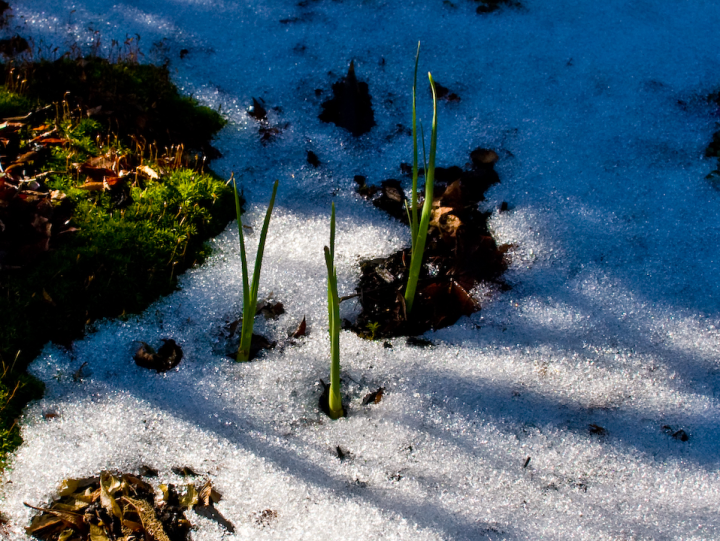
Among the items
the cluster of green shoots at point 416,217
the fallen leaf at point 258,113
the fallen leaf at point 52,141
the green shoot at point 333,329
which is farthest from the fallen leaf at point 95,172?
the cluster of green shoots at point 416,217

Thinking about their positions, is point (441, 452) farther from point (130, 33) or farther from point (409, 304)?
point (130, 33)

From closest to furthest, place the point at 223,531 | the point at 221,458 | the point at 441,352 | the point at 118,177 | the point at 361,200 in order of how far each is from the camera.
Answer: the point at 223,531 < the point at 221,458 < the point at 441,352 < the point at 118,177 < the point at 361,200

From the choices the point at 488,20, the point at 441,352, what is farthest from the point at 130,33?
the point at 441,352

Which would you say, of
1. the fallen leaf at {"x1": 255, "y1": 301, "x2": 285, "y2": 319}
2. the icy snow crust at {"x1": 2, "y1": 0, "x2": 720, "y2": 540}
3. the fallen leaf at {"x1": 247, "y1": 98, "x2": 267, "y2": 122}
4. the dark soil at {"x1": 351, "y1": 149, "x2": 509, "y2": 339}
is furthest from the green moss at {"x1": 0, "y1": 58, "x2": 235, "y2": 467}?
the dark soil at {"x1": 351, "y1": 149, "x2": 509, "y2": 339}

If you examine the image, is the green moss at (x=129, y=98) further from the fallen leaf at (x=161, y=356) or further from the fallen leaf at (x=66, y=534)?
the fallen leaf at (x=66, y=534)

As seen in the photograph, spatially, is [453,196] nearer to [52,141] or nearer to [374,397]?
[374,397]

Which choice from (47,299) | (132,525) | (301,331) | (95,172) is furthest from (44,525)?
(95,172)

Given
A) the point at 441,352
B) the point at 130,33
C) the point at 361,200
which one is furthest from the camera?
the point at 130,33
